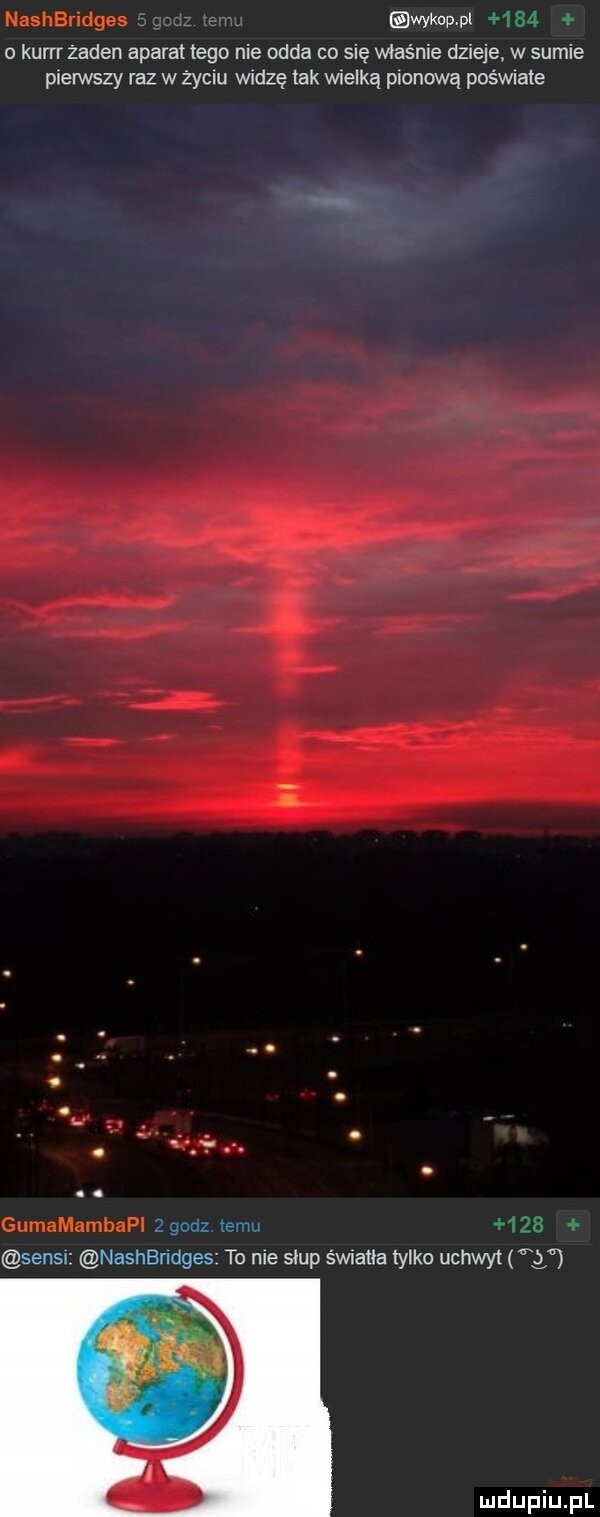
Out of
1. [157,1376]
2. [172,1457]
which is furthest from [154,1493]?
[157,1376]

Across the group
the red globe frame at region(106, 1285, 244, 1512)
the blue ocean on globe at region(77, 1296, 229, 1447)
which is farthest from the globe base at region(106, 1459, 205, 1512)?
the blue ocean on globe at region(77, 1296, 229, 1447)

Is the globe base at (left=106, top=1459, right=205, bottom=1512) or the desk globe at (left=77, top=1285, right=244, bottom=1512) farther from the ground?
the desk globe at (left=77, top=1285, right=244, bottom=1512)

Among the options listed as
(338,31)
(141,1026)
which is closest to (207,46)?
(338,31)

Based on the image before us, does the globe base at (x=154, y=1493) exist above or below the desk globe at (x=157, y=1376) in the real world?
below

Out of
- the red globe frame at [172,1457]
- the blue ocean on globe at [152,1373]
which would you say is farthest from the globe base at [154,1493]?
the blue ocean on globe at [152,1373]

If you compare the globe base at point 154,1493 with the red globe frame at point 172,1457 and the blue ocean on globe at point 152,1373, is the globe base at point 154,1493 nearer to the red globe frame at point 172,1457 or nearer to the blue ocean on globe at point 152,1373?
the red globe frame at point 172,1457

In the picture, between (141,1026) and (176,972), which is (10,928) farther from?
(176,972)

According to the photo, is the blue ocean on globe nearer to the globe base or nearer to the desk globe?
the desk globe
